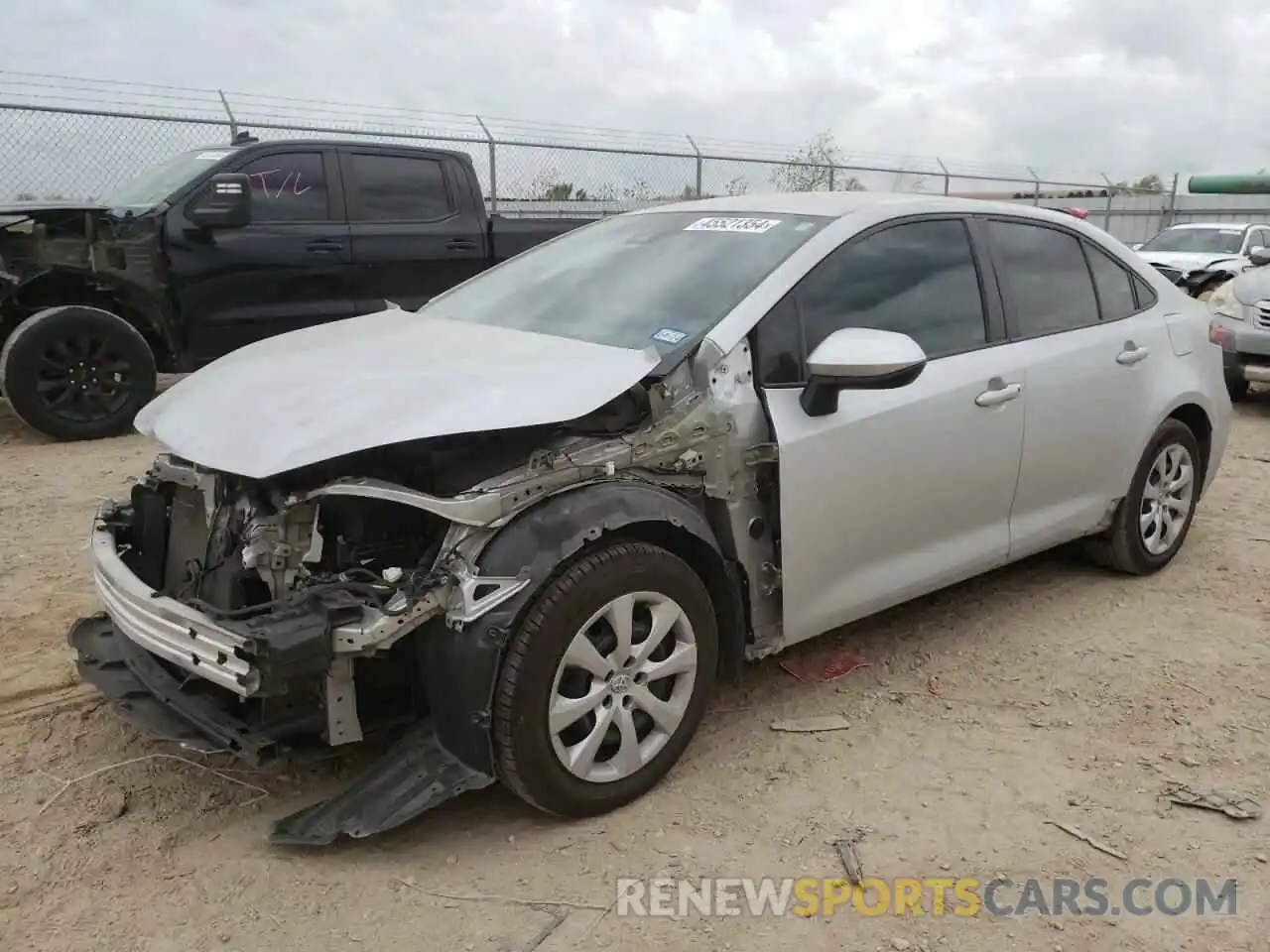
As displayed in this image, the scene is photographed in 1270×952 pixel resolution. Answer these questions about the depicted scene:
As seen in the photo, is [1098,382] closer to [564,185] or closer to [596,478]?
[596,478]

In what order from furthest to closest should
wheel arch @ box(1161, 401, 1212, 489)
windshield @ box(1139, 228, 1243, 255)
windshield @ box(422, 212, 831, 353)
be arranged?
windshield @ box(1139, 228, 1243, 255), wheel arch @ box(1161, 401, 1212, 489), windshield @ box(422, 212, 831, 353)

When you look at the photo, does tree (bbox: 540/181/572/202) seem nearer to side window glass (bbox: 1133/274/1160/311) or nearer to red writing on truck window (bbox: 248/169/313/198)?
red writing on truck window (bbox: 248/169/313/198)

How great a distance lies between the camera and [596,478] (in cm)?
291

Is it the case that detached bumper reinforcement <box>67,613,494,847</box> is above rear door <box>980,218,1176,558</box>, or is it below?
below

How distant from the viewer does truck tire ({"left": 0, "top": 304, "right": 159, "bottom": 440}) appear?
6.94 metres

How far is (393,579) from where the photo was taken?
2654 mm

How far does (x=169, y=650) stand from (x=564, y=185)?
10940 mm

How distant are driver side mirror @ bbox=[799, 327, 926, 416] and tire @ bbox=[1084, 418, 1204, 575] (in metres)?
2.01

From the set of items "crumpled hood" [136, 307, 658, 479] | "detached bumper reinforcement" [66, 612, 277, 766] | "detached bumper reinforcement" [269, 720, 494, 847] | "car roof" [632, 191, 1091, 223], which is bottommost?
"detached bumper reinforcement" [269, 720, 494, 847]

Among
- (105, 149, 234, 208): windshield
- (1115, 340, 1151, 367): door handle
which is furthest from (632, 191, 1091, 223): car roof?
(105, 149, 234, 208): windshield

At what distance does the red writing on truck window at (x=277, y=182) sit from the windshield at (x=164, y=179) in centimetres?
26

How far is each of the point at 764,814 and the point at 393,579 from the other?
1229 millimetres

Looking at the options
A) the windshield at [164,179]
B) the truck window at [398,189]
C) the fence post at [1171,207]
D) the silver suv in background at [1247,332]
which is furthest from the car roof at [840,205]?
the fence post at [1171,207]

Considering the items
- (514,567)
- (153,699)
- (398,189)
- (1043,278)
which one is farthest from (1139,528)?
(398,189)
